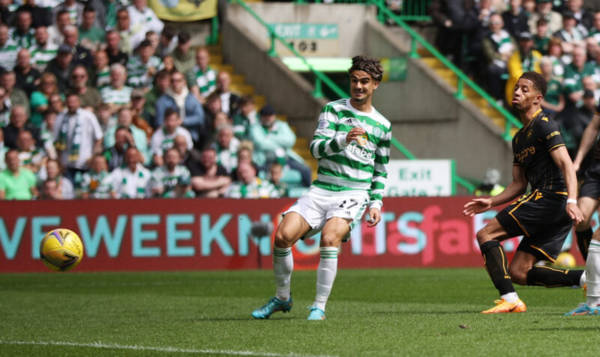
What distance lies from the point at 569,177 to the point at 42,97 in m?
12.3

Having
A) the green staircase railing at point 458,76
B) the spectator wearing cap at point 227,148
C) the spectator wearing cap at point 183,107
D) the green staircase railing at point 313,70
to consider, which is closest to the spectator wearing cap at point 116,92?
the spectator wearing cap at point 183,107

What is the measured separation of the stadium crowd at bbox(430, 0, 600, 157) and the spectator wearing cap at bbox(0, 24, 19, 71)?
9005mm

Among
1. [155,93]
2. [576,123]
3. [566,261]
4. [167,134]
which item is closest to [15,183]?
[167,134]

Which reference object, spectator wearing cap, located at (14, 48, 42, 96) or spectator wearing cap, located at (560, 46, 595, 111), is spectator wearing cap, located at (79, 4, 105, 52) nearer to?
spectator wearing cap, located at (14, 48, 42, 96)

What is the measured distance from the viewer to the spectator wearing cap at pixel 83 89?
1952cm

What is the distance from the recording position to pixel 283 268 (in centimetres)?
966

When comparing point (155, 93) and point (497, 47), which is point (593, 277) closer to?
point (155, 93)

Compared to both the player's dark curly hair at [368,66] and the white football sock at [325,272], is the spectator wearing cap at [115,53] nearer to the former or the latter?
the player's dark curly hair at [368,66]

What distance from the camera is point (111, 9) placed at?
21.1 metres

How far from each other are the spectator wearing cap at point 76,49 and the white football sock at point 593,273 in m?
12.6

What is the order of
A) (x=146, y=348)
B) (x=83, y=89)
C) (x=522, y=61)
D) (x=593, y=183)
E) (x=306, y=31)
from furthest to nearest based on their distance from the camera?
(x=306, y=31), (x=522, y=61), (x=83, y=89), (x=593, y=183), (x=146, y=348)

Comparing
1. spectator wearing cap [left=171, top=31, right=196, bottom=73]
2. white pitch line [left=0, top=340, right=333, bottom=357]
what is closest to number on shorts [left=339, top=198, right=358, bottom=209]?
white pitch line [left=0, top=340, right=333, bottom=357]

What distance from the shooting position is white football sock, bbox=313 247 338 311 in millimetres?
9438

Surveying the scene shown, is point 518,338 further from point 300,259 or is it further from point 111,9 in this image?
point 111,9
